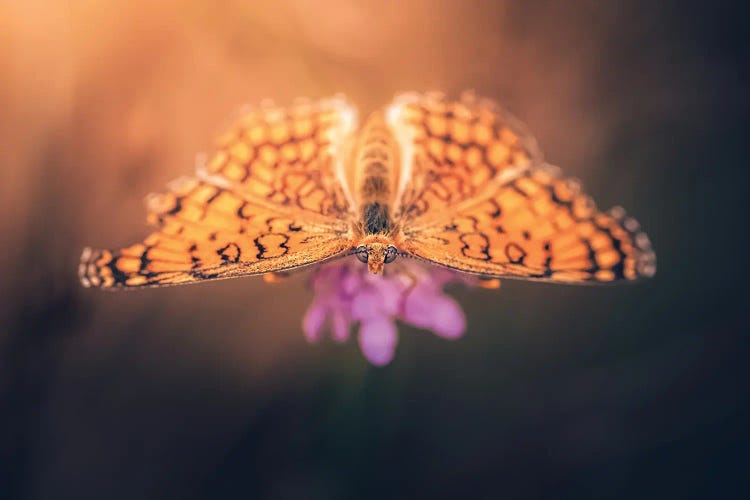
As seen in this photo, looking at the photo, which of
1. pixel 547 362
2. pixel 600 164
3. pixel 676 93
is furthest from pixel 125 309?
pixel 676 93

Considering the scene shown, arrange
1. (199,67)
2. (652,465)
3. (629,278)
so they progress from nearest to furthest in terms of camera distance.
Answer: (629,278), (652,465), (199,67)

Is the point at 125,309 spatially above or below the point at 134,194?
below

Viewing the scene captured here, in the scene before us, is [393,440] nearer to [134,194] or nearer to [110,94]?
[134,194]

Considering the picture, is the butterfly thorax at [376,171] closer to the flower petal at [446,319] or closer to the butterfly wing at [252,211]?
the butterfly wing at [252,211]

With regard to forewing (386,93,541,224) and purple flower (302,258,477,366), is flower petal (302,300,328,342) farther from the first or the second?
forewing (386,93,541,224)

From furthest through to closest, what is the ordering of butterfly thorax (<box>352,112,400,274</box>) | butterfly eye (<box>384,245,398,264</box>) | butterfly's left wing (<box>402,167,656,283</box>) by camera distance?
butterfly thorax (<box>352,112,400,274</box>) → butterfly eye (<box>384,245,398,264</box>) → butterfly's left wing (<box>402,167,656,283</box>)

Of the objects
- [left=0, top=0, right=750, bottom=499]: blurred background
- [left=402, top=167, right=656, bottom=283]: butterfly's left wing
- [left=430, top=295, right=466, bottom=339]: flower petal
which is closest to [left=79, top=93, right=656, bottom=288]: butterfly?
[left=402, top=167, right=656, bottom=283]: butterfly's left wing
